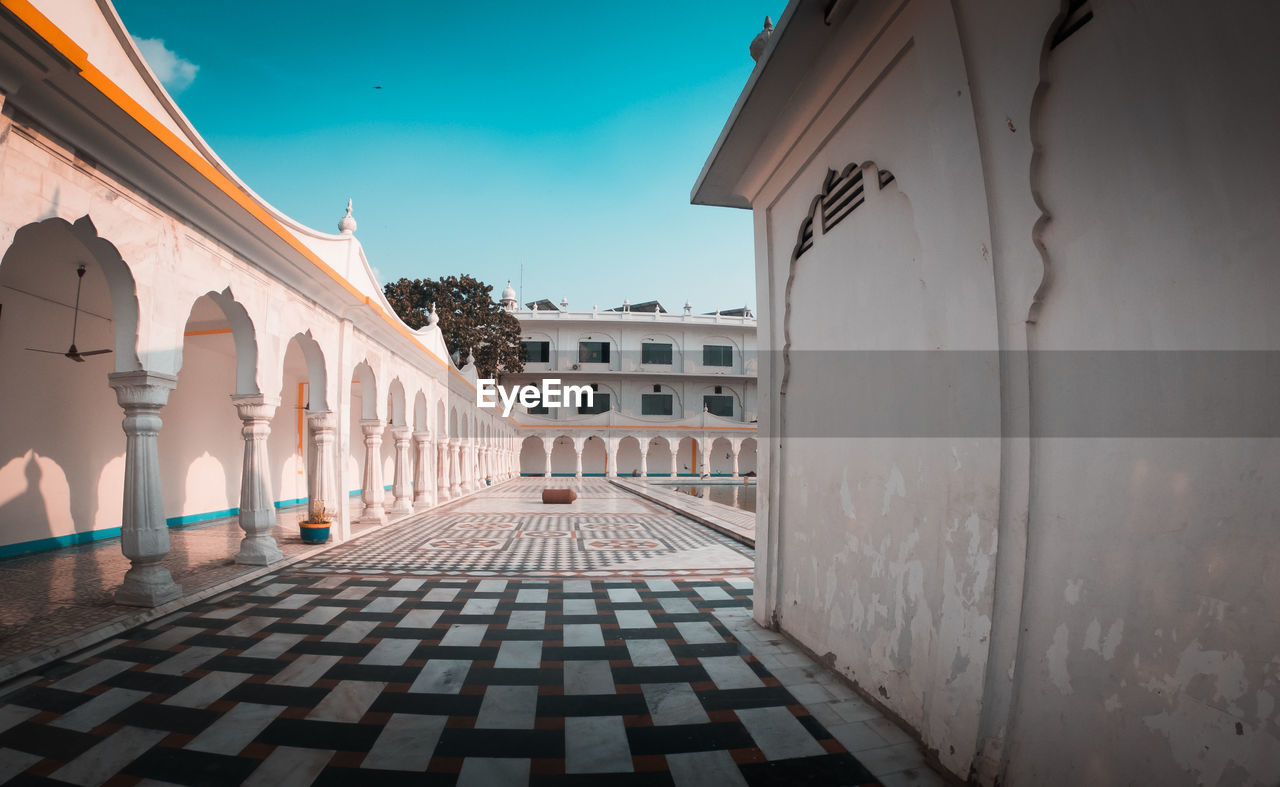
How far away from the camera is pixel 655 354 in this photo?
39.3 m

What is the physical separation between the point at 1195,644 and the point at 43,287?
1147cm

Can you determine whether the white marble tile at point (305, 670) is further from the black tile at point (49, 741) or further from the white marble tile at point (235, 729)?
the black tile at point (49, 741)

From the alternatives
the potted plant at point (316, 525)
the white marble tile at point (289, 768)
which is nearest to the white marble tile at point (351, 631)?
the white marble tile at point (289, 768)

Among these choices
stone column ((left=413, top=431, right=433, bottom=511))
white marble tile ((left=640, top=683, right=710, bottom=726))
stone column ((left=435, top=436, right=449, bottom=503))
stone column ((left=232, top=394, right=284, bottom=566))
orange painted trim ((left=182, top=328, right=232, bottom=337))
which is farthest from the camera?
stone column ((left=435, top=436, right=449, bottom=503))

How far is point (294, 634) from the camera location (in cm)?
455

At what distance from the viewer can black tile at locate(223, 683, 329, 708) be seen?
10.9ft

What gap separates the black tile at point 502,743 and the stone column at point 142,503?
3.89 m

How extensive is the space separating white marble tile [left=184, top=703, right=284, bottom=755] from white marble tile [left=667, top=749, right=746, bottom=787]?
2.15m

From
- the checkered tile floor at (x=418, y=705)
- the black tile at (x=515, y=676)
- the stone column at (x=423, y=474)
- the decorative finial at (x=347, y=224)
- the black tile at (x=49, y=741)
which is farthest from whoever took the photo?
the stone column at (x=423, y=474)

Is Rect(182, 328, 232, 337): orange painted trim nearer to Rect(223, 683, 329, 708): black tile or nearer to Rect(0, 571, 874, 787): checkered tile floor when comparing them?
A: Rect(0, 571, 874, 787): checkered tile floor

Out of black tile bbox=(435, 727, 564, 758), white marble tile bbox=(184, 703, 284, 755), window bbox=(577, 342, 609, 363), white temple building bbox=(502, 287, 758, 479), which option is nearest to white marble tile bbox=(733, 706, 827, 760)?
black tile bbox=(435, 727, 564, 758)

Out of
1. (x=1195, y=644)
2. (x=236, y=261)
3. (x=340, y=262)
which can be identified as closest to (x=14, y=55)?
(x=236, y=261)

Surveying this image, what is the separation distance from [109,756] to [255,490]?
4736mm

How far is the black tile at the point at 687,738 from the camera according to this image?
112 inches
